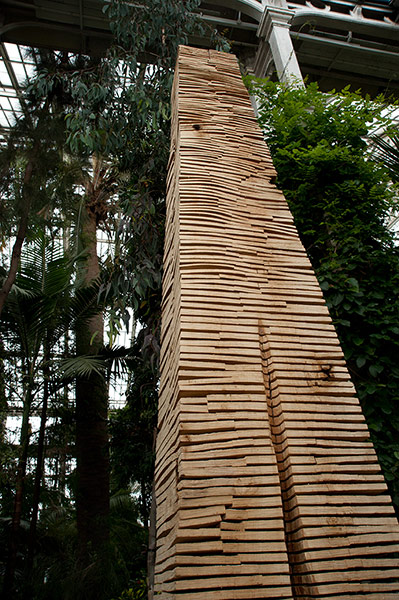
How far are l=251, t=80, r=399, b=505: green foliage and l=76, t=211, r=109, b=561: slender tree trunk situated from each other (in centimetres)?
298

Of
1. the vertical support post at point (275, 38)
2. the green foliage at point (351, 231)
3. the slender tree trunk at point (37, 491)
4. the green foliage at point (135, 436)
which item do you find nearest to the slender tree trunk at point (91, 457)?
the green foliage at point (135, 436)

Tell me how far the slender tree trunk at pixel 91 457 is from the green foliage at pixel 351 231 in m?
2.98

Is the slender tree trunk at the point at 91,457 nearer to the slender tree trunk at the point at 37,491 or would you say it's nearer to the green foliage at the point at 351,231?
the slender tree trunk at the point at 37,491

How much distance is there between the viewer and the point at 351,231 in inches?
121

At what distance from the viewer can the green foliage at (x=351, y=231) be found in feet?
8.30

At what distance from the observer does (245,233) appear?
7.14ft

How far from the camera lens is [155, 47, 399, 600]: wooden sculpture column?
123cm

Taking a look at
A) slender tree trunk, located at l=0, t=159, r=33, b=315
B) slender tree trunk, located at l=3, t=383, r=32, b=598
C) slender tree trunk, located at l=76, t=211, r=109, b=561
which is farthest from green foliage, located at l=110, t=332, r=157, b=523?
slender tree trunk, located at l=0, t=159, r=33, b=315

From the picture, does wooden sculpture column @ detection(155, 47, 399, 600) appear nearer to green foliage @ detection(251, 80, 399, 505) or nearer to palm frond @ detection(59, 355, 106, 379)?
green foliage @ detection(251, 80, 399, 505)

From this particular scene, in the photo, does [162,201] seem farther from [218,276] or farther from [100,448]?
[100,448]

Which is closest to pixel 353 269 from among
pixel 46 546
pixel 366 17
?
pixel 46 546

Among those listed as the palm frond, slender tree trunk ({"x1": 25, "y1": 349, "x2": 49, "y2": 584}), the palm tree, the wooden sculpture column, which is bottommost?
the wooden sculpture column

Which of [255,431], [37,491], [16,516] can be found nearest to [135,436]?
Answer: [37,491]

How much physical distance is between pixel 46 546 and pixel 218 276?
513 cm
